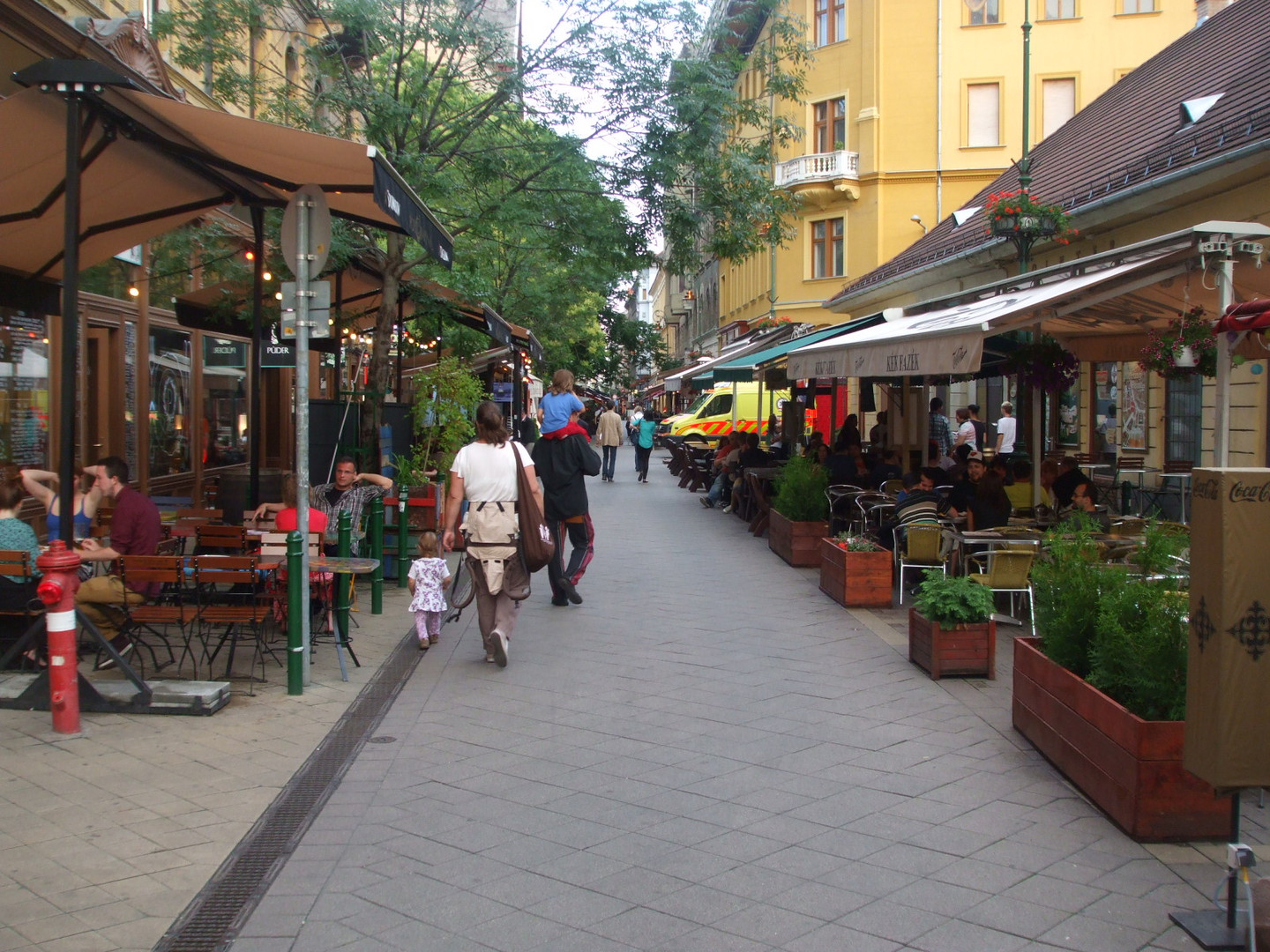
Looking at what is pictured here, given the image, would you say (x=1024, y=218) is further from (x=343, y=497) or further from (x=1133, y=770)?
(x=1133, y=770)

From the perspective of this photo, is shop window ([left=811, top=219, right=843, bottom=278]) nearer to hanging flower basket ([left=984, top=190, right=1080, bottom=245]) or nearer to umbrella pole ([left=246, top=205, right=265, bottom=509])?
hanging flower basket ([left=984, top=190, right=1080, bottom=245])

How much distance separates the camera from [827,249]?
36.5m

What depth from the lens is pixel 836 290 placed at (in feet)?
120

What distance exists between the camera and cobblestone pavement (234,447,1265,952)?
3.72 m

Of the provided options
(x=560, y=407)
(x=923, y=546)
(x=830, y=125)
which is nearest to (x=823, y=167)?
(x=830, y=125)

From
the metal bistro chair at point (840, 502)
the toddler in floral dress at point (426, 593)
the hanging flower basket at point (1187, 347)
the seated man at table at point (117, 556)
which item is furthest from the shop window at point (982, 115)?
the seated man at table at point (117, 556)

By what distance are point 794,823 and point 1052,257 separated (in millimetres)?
16132

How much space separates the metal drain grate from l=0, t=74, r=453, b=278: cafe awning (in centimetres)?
313

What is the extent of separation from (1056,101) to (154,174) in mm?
29762

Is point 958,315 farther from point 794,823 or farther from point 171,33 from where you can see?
point 171,33

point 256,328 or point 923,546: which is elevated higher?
point 256,328

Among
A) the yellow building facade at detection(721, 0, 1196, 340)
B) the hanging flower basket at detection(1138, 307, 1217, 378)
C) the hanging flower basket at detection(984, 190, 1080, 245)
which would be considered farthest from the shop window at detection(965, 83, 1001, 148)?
the hanging flower basket at detection(1138, 307, 1217, 378)

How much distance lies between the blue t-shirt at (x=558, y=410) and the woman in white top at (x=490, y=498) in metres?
2.30

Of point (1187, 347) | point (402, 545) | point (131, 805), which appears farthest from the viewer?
point (402, 545)
